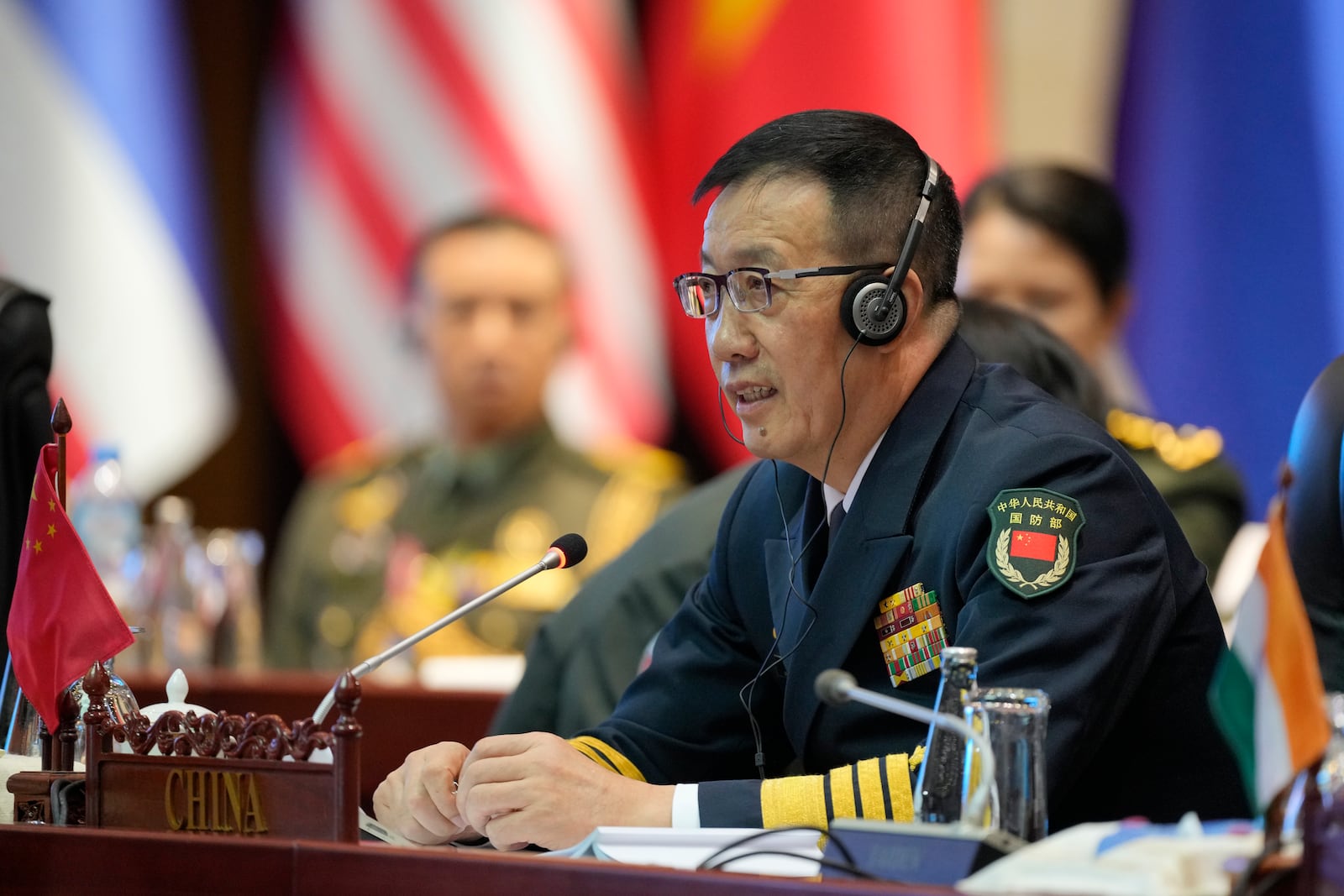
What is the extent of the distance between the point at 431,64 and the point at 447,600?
1979 mm

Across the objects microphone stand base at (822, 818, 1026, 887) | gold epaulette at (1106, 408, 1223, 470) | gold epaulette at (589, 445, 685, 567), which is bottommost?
gold epaulette at (589, 445, 685, 567)

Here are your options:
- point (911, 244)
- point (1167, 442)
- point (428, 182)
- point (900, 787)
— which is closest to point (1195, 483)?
point (1167, 442)

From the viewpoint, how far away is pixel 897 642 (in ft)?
5.53

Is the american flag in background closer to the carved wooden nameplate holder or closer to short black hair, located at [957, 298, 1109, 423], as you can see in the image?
short black hair, located at [957, 298, 1109, 423]

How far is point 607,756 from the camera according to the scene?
1.80 meters

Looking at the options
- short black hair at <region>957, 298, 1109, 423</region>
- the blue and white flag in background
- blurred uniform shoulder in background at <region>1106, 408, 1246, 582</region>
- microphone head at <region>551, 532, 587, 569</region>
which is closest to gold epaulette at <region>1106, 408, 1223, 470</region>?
blurred uniform shoulder in background at <region>1106, 408, 1246, 582</region>

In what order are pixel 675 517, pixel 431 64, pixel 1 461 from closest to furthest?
pixel 1 461 → pixel 675 517 → pixel 431 64

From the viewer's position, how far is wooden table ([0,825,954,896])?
125 cm

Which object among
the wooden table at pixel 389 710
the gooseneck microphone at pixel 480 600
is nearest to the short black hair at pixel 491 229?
the wooden table at pixel 389 710

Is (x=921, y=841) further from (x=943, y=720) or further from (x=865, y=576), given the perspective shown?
(x=865, y=576)

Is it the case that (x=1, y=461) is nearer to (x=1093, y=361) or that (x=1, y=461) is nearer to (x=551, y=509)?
(x=1093, y=361)

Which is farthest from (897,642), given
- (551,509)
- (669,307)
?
(669,307)

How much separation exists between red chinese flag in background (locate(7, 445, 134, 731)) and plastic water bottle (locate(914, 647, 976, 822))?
2.51ft

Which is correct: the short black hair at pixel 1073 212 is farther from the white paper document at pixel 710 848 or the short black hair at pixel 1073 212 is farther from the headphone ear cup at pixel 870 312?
the white paper document at pixel 710 848
